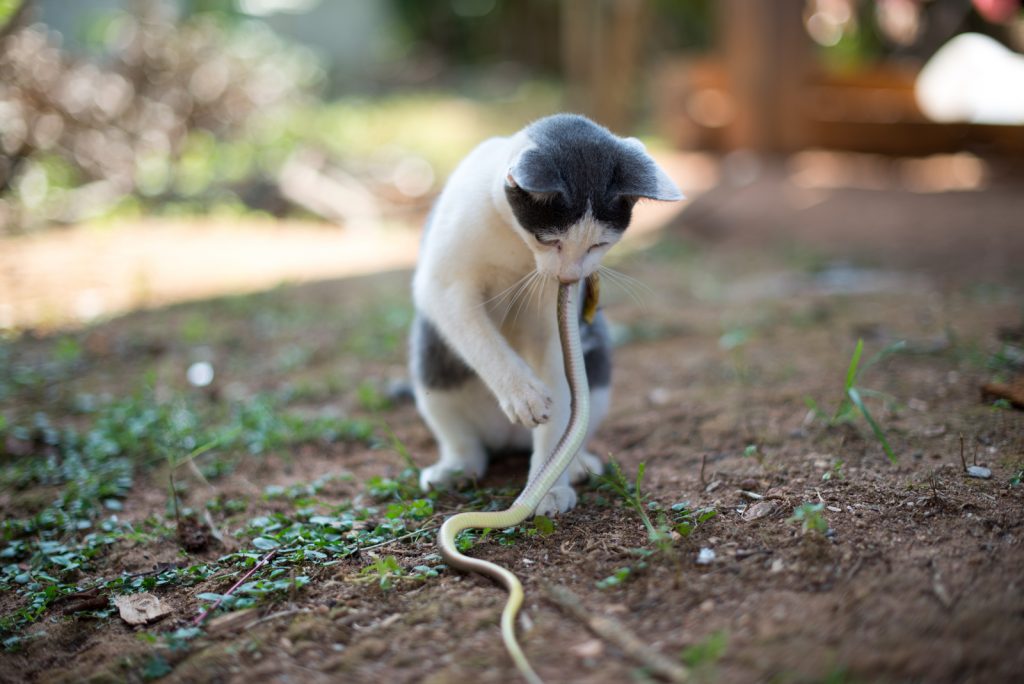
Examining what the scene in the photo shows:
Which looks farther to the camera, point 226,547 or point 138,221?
point 138,221

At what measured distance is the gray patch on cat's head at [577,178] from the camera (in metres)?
2.39

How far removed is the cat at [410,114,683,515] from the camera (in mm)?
2453

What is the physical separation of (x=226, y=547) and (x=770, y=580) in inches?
65.3

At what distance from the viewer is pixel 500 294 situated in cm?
264

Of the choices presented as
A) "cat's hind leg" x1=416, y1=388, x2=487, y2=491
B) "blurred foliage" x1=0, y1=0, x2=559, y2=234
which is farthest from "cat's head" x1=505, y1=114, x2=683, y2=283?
"blurred foliage" x1=0, y1=0, x2=559, y2=234

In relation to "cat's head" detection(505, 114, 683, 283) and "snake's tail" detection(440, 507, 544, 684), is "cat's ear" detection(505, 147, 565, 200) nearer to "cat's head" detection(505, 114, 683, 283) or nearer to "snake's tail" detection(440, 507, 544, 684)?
"cat's head" detection(505, 114, 683, 283)

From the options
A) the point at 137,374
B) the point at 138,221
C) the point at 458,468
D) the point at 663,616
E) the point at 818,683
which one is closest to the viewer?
the point at 818,683

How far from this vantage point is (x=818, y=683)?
5.57 feet

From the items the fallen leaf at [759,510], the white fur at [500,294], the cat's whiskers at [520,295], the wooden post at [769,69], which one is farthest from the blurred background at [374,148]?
the fallen leaf at [759,510]

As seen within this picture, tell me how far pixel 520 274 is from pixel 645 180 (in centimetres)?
52

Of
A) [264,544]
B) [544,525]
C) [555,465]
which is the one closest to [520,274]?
[555,465]

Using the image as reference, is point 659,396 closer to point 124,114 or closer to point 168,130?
point 124,114

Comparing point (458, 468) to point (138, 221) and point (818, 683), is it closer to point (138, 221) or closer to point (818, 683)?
point (818, 683)

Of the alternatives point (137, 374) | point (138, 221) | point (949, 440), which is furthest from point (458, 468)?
point (138, 221)
